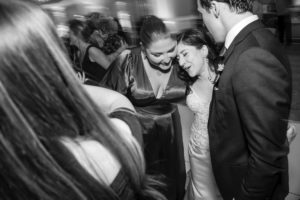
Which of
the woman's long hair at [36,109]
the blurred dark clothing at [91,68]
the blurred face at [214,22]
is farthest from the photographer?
the blurred dark clothing at [91,68]

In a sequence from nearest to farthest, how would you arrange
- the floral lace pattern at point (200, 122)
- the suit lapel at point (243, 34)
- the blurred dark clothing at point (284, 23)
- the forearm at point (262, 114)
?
1. the forearm at point (262, 114)
2. the suit lapel at point (243, 34)
3. the floral lace pattern at point (200, 122)
4. the blurred dark clothing at point (284, 23)

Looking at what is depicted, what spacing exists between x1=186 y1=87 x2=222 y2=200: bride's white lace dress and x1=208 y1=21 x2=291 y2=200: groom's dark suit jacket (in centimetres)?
47

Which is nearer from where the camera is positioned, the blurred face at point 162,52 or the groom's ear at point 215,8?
the groom's ear at point 215,8

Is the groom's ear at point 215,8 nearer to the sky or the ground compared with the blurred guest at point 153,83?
nearer to the sky

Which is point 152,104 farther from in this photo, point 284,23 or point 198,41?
point 284,23

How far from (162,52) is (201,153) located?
28.3 inches

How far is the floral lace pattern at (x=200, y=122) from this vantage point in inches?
66.9

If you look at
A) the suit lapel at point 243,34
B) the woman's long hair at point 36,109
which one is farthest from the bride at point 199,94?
the woman's long hair at point 36,109

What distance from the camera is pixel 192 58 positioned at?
69.2 inches

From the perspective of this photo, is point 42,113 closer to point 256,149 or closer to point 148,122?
point 256,149

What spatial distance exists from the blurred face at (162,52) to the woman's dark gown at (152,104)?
87 millimetres

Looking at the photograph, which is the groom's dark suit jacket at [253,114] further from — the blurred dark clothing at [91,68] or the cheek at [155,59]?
the blurred dark clothing at [91,68]

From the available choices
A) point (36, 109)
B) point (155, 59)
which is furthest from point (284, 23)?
point (36, 109)

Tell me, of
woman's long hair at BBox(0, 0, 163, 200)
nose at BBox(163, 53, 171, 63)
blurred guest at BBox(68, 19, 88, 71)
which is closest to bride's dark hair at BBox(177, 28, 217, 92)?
nose at BBox(163, 53, 171, 63)
